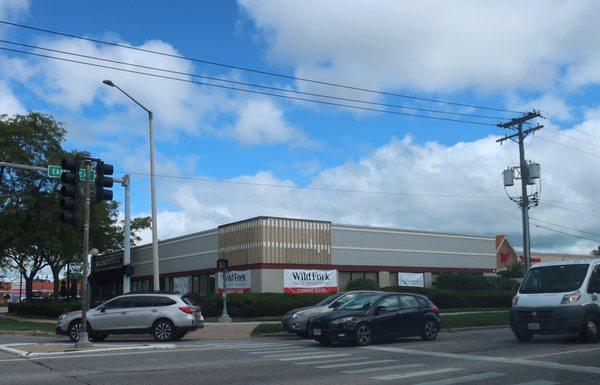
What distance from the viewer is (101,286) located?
200 feet

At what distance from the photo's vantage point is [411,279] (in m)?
40.9

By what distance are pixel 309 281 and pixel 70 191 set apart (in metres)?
20.9

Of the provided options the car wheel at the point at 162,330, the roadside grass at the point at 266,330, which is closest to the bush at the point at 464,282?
the roadside grass at the point at 266,330

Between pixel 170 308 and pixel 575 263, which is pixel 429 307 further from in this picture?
pixel 170 308

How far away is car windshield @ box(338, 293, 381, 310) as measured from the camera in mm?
17167

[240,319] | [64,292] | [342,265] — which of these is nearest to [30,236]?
[240,319]

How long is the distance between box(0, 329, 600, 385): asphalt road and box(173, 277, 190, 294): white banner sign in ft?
82.7

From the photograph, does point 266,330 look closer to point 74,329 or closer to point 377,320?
point 377,320

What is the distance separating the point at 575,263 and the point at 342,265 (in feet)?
70.6

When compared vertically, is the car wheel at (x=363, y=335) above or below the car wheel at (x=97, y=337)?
above

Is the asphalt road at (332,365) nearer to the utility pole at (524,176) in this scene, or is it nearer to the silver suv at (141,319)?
the silver suv at (141,319)

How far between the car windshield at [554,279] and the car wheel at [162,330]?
10.6 metres

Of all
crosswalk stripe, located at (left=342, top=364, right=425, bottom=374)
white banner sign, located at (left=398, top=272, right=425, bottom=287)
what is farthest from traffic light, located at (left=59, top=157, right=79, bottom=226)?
white banner sign, located at (left=398, top=272, right=425, bottom=287)

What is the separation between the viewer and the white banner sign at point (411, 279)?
4028 cm
